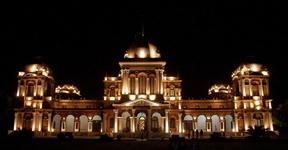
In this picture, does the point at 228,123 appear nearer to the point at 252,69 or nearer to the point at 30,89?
the point at 252,69

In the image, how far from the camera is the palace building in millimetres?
70500

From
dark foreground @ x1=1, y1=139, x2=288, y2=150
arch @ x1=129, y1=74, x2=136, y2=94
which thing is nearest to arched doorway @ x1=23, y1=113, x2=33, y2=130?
arch @ x1=129, y1=74, x2=136, y2=94

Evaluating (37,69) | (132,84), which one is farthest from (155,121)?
(37,69)

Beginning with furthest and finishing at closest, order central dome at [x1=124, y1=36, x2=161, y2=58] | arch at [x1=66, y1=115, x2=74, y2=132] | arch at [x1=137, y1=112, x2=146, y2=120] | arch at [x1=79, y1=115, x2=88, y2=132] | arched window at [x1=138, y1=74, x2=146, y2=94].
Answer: arch at [x1=79, y1=115, x2=88, y2=132] → arch at [x1=66, y1=115, x2=74, y2=132] → central dome at [x1=124, y1=36, x2=161, y2=58] → arched window at [x1=138, y1=74, x2=146, y2=94] → arch at [x1=137, y1=112, x2=146, y2=120]

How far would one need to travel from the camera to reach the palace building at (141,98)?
231 ft

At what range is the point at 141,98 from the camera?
220ft

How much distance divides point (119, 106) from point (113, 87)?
49.7 ft

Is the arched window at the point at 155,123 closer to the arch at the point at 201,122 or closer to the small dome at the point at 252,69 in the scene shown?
the arch at the point at 201,122

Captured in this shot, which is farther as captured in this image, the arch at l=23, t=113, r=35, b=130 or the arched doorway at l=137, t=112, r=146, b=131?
the arch at l=23, t=113, r=35, b=130

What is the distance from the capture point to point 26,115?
75500 millimetres

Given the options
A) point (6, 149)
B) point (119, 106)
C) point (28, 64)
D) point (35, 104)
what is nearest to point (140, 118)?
point (119, 106)

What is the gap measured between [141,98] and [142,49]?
445 inches

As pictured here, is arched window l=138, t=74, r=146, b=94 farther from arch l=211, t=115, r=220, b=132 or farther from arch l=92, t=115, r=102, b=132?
arch l=211, t=115, r=220, b=132

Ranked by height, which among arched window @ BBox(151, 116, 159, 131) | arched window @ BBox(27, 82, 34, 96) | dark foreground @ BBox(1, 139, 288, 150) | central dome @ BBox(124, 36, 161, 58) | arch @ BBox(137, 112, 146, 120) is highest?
central dome @ BBox(124, 36, 161, 58)
